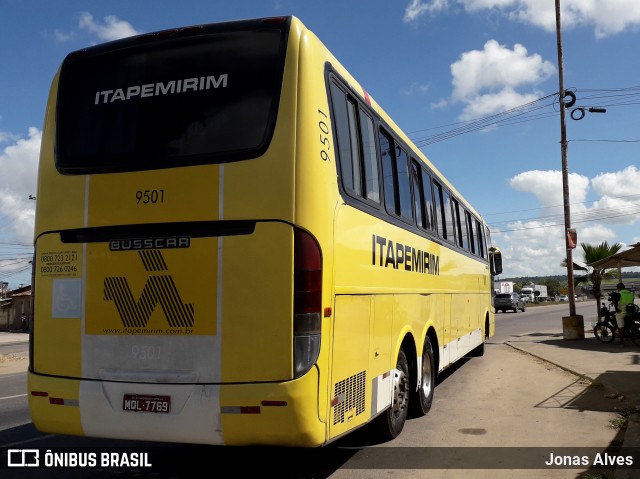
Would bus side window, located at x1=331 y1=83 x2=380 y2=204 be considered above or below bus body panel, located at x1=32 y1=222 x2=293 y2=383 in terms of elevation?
above

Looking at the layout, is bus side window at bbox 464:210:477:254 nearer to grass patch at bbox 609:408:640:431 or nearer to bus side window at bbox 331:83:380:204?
grass patch at bbox 609:408:640:431

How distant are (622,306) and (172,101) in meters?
14.9

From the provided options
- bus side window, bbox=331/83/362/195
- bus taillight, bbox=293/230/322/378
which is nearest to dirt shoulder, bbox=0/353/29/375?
bus side window, bbox=331/83/362/195

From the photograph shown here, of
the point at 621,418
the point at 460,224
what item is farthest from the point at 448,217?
the point at 621,418

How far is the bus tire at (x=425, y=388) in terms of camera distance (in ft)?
24.2

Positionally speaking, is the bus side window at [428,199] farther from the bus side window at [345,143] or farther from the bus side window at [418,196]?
the bus side window at [345,143]

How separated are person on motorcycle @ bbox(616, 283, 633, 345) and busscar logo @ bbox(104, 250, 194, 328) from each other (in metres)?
14.5

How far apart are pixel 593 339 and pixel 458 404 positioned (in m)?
11.5

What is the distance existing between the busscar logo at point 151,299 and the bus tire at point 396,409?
2.57m

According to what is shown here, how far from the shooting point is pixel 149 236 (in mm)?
4660

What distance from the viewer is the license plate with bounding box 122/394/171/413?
4367mm

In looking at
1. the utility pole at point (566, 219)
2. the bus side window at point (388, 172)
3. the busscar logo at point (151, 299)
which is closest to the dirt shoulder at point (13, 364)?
the busscar logo at point (151, 299)

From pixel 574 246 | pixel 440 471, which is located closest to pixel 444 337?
pixel 440 471

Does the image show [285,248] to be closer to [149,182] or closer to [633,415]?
[149,182]
